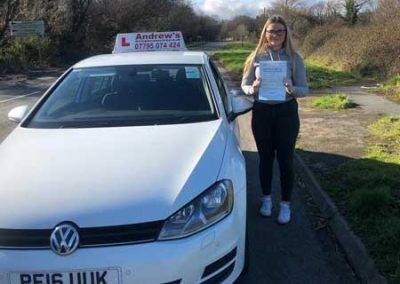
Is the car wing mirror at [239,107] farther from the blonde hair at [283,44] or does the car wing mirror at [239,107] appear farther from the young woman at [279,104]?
the blonde hair at [283,44]

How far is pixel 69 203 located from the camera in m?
2.94

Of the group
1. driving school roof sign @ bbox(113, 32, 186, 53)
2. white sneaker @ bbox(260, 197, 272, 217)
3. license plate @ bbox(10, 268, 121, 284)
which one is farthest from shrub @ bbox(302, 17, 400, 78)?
license plate @ bbox(10, 268, 121, 284)

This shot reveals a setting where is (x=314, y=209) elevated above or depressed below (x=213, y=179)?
below

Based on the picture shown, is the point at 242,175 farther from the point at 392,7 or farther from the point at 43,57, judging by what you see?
the point at 43,57

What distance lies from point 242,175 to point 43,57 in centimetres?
3287

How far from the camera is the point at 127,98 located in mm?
4586

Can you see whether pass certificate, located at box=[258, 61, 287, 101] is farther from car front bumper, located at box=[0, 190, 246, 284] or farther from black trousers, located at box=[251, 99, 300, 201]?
car front bumper, located at box=[0, 190, 246, 284]

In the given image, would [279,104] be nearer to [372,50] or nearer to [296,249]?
[296,249]

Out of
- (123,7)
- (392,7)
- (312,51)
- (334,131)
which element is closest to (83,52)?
(123,7)

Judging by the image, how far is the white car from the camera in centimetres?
277

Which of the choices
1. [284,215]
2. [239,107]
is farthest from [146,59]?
[284,215]

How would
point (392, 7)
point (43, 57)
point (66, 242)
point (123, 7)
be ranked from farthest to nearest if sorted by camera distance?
1. point (123, 7)
2. point (43, 57)
3. point (392, 7)
4. point (66, 242)

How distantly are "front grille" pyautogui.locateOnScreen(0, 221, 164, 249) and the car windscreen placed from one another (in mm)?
1475

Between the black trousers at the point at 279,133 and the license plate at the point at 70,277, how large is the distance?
249cm
